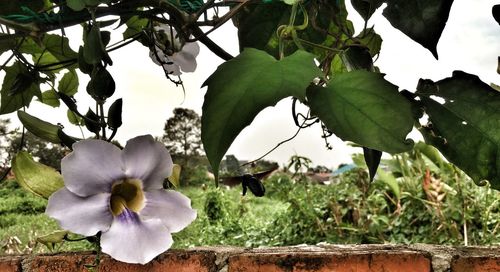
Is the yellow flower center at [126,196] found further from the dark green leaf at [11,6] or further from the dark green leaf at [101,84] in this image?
the dark green leaf at [11,6]

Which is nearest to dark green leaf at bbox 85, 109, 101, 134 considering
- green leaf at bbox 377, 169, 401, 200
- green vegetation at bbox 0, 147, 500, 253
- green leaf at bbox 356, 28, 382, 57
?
green leaf at bbox 356, 28, 382, 57

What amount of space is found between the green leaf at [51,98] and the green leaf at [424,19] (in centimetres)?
47

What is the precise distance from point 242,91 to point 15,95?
42cm

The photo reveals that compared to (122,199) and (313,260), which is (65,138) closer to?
(122,199)

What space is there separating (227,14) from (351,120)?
170 mm

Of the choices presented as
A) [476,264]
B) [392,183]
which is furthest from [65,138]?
[392,183]

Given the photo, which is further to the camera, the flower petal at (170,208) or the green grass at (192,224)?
the green grass at (192,224)

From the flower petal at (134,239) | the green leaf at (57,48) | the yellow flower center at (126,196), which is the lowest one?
the flower petal at (134,239)

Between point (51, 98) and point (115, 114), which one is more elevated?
point (51, 98)

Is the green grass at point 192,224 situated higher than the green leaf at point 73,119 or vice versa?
the green grass at point 192,224

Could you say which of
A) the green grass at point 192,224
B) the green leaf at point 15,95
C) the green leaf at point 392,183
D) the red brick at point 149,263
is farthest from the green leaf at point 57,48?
the green leaf at point 392,183

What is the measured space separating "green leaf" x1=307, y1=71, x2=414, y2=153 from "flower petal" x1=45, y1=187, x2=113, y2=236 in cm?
14

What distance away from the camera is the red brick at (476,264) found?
3.41 feet

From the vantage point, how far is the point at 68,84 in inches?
29.3
